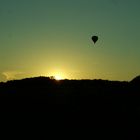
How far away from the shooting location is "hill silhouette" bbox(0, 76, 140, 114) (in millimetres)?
38031

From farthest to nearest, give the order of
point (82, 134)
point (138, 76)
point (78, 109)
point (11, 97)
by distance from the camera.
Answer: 1. point (138, 76)
2. point (11, 97)
3. point (78, 109)
4. point (82, 134)

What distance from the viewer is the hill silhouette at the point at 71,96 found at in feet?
125

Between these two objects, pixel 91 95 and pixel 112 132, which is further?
pixel 91 95

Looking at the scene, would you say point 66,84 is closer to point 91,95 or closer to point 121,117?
point 91,95

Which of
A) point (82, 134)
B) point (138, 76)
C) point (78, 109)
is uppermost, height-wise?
point (138, 76)

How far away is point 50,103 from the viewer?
126ft

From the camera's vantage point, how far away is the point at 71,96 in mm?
39375

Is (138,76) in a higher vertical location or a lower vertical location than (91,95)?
higher

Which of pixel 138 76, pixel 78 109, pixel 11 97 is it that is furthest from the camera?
pixel 138 76

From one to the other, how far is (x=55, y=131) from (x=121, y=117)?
593cm

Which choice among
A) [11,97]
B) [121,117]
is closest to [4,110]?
[11,97]

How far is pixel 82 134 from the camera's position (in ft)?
115

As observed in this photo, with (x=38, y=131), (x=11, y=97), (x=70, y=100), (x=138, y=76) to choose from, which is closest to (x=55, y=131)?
(x=38, y=131)

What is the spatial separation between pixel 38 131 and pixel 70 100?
15.5 ft
